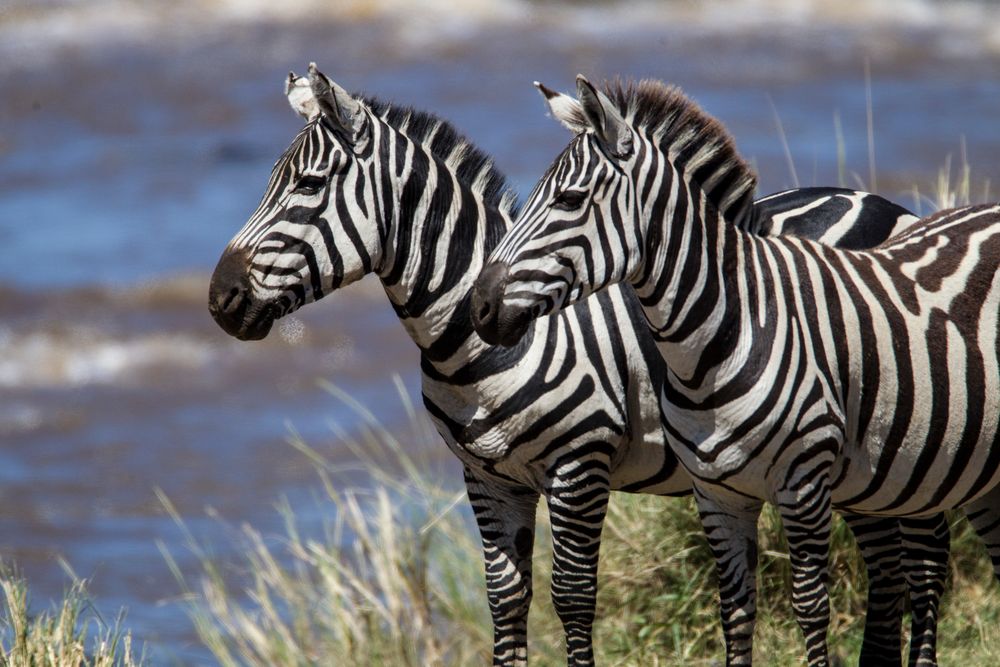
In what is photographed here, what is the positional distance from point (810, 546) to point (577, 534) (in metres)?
0.89

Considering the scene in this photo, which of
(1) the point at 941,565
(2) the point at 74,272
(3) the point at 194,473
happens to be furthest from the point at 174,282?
(1) the point at 941,565

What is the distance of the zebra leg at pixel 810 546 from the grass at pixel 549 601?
4.84ft

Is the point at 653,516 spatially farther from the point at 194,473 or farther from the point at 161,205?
the point at 161,205

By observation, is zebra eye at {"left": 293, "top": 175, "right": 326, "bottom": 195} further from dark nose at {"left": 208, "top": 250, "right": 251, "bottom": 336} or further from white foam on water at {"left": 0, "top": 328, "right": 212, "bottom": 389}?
white foam on water at {"left": 0, "top": 328, "right": 212, "bottom": 389}

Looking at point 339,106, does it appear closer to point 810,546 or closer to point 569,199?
point 569,199

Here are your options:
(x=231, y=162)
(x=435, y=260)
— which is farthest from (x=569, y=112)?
(x=231, y=162)

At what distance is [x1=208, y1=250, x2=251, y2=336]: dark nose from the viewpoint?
15.1 feet

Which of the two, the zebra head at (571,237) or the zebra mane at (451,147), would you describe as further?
the zebra mane at (451,147)

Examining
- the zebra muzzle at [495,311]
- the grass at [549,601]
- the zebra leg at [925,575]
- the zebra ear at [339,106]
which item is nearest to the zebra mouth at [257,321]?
the zebra ear at [339,106]

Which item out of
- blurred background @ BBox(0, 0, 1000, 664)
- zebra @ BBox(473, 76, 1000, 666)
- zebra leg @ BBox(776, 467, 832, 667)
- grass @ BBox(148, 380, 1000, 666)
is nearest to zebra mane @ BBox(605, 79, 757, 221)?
zebra @ BBox(473, 76, 1000, 666)

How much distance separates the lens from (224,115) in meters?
19.7

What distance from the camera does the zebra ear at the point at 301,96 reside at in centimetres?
493

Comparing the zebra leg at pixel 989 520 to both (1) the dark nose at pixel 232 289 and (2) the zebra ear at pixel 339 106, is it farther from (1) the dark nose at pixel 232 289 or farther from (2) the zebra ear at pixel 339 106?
(1) the dark nose at pixel 232 289

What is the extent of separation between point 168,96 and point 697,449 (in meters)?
17.3
